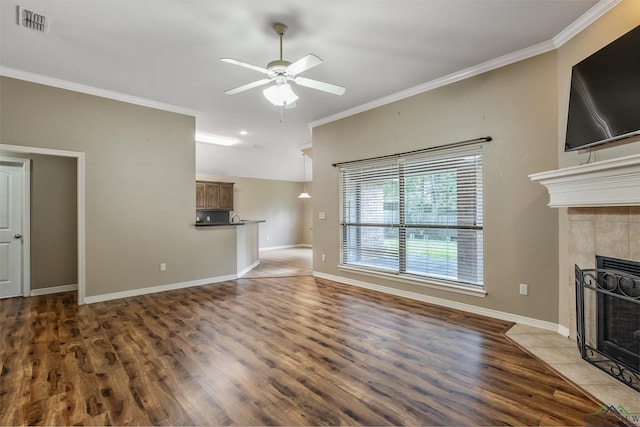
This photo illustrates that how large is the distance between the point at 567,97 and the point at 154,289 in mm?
5935

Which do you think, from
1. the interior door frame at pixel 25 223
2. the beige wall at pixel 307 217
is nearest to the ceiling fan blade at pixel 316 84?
the interior door frame at pixel 25 223

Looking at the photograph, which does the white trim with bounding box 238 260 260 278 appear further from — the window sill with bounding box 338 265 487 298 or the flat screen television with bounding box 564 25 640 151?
the flat screen television with bounding box 564 25 640 151

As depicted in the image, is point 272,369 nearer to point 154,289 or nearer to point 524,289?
point 524,289

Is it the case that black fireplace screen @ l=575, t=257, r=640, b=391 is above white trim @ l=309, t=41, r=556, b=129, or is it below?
below

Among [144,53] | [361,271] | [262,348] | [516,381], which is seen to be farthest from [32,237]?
[516,381]

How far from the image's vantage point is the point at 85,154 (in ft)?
13.9

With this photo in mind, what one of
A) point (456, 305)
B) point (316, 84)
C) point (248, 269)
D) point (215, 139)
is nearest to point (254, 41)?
point (316, 84)

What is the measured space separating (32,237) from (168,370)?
4.09m

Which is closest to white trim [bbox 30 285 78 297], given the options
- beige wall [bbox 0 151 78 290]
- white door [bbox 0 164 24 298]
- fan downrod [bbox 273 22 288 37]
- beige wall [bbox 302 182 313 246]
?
beige wall [bbox 0 151 78 290]

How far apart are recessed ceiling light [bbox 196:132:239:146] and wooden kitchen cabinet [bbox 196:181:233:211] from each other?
192cm

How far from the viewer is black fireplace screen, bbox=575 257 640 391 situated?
2.23 meters

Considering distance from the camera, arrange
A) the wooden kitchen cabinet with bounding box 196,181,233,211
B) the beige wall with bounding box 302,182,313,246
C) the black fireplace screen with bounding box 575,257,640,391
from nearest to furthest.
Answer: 1. the black fireplace screen with bounding box 575,257,640,391
2. the wooden kitchen cabinet with bounding box 196,181,233,211
3. the beige wall with bounding box 302,182,313,246

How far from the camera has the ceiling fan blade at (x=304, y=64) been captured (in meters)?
2.38

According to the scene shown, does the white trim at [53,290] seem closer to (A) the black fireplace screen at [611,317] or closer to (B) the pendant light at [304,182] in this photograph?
(B) the pendant light at [304,182]
